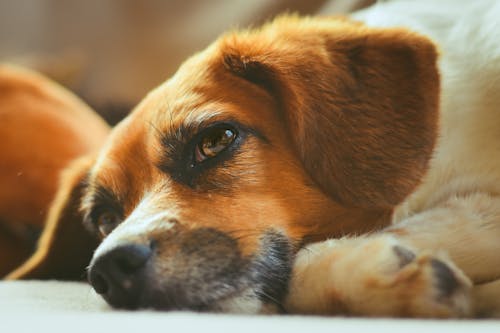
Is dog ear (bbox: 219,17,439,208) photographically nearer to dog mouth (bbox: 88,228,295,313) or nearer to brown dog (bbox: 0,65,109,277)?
dog mouth (bbox: 88,228,295,313)

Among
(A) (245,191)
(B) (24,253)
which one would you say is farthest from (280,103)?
(B) (24,253)

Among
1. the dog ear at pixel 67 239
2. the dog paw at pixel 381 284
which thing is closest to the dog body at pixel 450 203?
the dog paw at pixel 381 284

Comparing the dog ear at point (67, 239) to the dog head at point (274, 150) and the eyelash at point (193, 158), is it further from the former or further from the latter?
the eyelash at point (193, 158)

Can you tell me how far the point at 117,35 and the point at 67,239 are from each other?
34.5 inches

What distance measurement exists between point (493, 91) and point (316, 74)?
0.42 metres

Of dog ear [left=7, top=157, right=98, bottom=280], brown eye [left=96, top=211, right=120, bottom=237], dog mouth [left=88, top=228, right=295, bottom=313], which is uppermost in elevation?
dog mouth [left=88, top=228, right=295, bottom=313]

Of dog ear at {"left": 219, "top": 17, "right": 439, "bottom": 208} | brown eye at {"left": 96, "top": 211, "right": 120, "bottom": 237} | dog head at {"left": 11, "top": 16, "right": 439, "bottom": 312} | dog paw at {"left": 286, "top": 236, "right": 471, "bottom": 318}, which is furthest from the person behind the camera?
brown eye at {"left": 96, "top": 211, "right": 120, "bottom": 237}

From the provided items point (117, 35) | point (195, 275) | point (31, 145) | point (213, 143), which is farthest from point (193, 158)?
point (117, 35)

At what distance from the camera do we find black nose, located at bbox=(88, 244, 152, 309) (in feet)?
3.38

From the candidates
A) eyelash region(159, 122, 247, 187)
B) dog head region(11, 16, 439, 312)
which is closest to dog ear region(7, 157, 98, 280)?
dog head region(11, 16, 439, 312)

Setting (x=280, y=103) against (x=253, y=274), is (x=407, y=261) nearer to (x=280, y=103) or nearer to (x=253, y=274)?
(x=253, y=274)

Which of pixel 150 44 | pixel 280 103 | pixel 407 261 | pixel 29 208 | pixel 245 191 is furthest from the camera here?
pixel 150 44

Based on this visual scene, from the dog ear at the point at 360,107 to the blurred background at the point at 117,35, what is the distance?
714 mm

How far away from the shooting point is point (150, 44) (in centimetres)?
224
